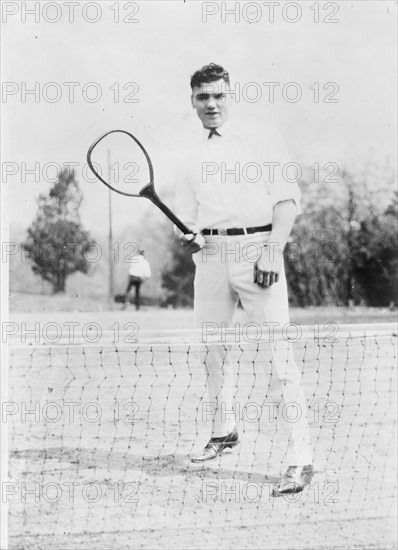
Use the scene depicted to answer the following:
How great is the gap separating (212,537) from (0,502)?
0.68 metres

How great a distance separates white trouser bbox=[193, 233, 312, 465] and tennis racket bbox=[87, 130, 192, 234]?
→ 0.17 meters

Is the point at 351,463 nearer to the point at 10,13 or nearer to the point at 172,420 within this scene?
the point at 172,420

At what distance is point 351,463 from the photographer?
9.96 feet

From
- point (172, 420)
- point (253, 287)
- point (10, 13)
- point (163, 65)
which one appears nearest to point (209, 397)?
point (172, 420)

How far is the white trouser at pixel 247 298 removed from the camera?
9.66ft

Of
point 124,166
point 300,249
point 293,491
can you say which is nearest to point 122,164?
point 124,166

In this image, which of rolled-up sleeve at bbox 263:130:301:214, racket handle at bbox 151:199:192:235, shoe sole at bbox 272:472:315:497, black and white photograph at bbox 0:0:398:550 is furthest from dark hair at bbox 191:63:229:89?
shoe sole at bbox 272:472:315:497

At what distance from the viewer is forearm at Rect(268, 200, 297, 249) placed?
116 inches

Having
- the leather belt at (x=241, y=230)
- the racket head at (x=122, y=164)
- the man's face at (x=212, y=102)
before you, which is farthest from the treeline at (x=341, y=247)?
the man's face at (x=212, y=102)

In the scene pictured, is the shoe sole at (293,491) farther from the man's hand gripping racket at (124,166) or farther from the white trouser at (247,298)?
the man's hand gripping racket at (124,166)

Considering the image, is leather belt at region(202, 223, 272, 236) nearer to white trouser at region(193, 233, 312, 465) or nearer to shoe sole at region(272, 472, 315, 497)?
white trouser at region(193, 233, 312, 465)

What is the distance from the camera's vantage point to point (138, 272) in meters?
2.98

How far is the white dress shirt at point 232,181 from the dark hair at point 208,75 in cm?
15

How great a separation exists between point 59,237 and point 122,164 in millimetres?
333
